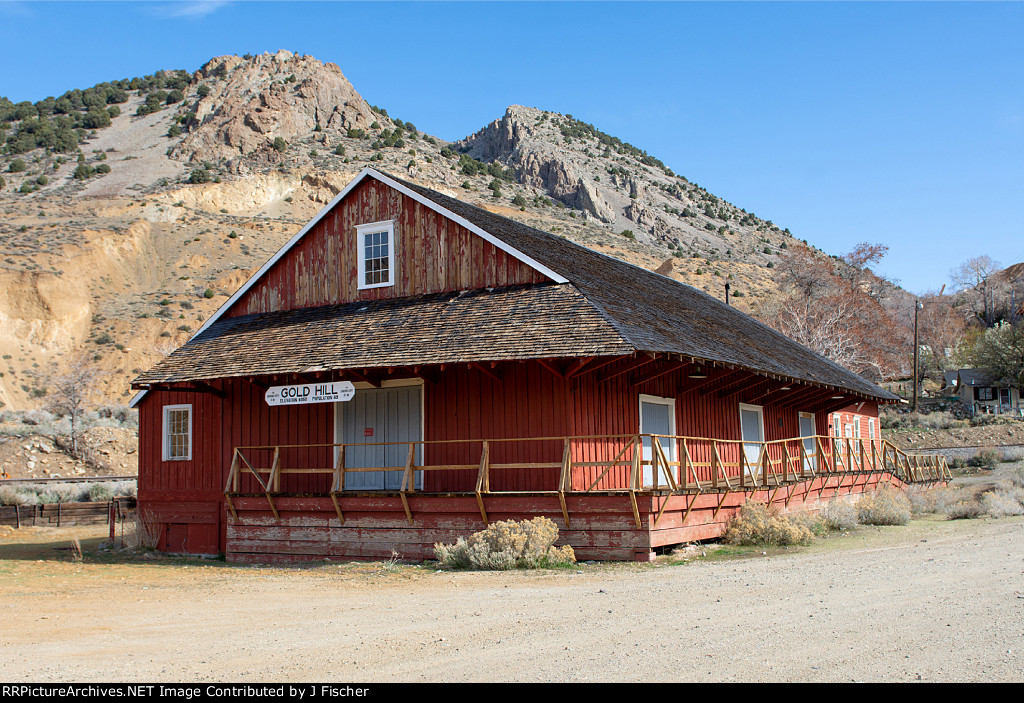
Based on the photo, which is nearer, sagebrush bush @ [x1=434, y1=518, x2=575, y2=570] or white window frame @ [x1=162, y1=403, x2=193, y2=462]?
sagebrush bush @ [x1=434, y1=518, x2=575, y2=570]

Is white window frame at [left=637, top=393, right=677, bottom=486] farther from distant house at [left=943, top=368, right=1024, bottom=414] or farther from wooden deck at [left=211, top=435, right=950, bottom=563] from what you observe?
distant house at [left=943, top=368, right=1024, bottom=414]

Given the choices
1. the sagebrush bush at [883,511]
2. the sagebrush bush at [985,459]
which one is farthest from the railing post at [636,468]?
the sagebrush bush at [985,459]

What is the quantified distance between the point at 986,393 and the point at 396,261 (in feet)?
163

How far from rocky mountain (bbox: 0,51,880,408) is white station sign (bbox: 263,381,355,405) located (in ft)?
149

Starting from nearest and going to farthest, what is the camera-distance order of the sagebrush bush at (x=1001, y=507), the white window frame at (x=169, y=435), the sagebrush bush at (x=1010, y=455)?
the white window frame at (x=169, y=435), the sagebrush bush at (x=1001, y=507), the sagebrush bush at (x=1010, y=455)

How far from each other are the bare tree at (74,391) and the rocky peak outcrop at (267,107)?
41299 mm

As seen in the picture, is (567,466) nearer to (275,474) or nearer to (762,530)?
(762,530)

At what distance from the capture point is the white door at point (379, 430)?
710 inches

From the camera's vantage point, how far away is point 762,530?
16.7m

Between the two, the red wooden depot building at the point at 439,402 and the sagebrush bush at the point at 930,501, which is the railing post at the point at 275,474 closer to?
the red wooden depot building at the point at 439,402

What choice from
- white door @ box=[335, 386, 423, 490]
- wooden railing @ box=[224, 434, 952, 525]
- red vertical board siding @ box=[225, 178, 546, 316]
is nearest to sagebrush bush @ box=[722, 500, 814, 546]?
wooden railing @ box=[224, 434, 952, 525]

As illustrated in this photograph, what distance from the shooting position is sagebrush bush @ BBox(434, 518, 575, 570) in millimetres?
14312

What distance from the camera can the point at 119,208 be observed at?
80.7m
